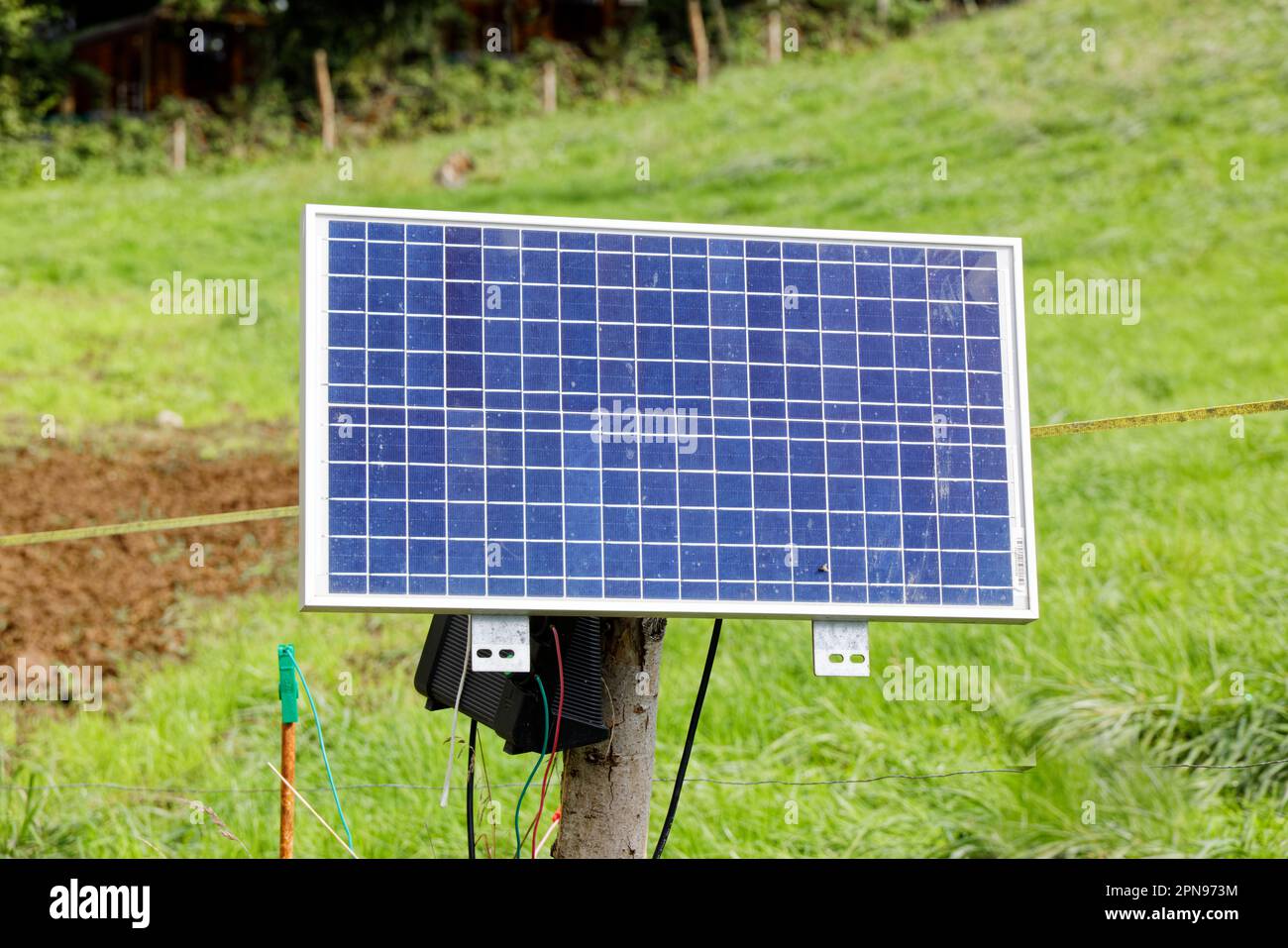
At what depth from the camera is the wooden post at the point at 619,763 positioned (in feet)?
11.7

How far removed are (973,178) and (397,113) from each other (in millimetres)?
17797

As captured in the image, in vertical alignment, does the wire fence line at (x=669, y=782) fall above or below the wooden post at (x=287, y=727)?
below

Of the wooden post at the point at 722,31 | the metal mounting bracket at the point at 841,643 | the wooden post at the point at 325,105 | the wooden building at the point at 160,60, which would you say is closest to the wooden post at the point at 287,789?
the metal mounting bracket at the point at 841,643

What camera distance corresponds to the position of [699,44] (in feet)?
103

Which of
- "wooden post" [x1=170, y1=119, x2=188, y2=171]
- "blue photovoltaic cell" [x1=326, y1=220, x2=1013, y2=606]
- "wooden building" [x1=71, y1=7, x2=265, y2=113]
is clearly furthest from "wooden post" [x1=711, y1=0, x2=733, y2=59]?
"blue photovoltaic cell" [x1=326, y1=220, x2=1013, y2=606]

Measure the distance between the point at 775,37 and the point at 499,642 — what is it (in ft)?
106

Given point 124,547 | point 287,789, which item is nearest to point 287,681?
point 287,789

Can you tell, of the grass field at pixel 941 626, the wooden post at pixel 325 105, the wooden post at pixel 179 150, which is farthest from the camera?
the wooden post at pixel 325 105

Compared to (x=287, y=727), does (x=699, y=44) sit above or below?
above

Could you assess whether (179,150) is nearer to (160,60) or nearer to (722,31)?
(160,60)

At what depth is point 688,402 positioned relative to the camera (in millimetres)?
3275

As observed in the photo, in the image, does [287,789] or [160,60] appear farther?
[160,60]

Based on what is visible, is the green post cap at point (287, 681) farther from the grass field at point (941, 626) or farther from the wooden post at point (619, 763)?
the grass field at point (941, 626)
